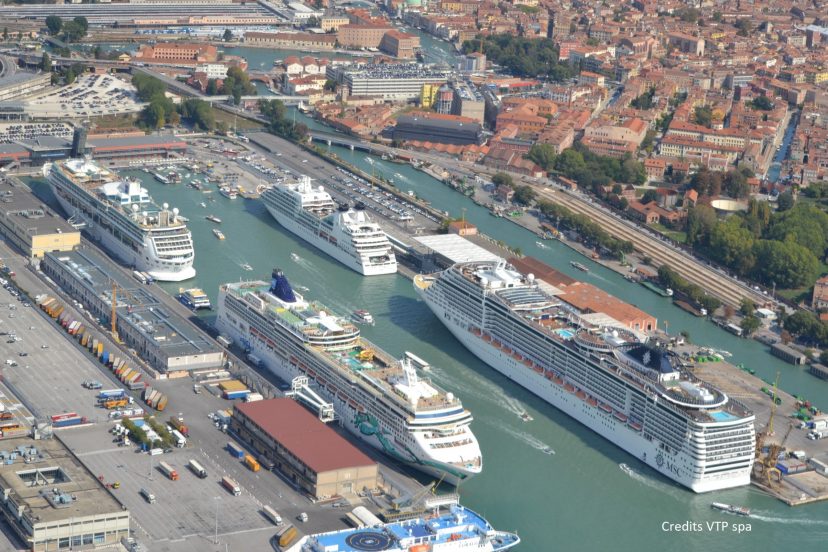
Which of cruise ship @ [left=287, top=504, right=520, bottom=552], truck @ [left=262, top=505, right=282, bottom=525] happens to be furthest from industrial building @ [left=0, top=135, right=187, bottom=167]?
cruise ship @ [left=287, top=504, right=520, bottom=552]

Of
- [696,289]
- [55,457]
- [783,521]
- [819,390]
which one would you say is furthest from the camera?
[696,289]

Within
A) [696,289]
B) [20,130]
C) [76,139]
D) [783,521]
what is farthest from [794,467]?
[20,130]

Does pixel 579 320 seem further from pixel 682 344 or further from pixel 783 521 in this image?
pixel 783 521

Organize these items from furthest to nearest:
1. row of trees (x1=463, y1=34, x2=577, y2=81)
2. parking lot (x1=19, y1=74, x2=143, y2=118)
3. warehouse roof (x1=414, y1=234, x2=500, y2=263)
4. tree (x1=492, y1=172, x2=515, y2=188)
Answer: row of trees (x1=463, y1=34, x2=577, y2=81) < parking lot (x1=19, y1=74, x2=143, y2=118) < tree (x1=492, y1=172, x2=515, y2=188) < warehouse roof (x1=414, y1=234, x2=500, y2=263)

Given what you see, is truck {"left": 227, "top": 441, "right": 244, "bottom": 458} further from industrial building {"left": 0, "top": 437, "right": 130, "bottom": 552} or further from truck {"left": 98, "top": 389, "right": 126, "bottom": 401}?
industrial building {"left": 0, "top": 437, "right": 130, "bottom": 552}

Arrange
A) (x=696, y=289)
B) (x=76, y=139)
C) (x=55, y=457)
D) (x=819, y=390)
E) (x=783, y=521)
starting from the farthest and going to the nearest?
(x=76, y=139), (x=696, y=289), (x=819, y=390), (x=783, y=521), (x=55, y=457)

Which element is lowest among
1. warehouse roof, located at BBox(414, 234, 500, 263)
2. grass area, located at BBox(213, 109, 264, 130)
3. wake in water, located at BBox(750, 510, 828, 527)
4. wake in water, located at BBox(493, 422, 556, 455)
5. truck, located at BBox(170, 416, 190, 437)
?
wake in water, located at BBox(750, 510, 828, 527)

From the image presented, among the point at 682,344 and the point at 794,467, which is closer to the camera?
the point at 794,467
